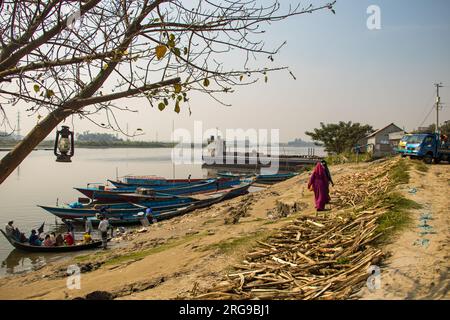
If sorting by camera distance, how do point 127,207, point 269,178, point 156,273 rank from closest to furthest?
point 156,273, point 127,207, point 269,178

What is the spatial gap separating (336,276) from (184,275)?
3.04 metres

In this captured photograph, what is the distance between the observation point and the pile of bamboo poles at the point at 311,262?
15.0 ft

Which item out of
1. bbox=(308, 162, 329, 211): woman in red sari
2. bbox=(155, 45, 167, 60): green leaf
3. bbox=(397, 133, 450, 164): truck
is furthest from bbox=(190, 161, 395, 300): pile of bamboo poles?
bbox=(397, 133, 450, 164): truck

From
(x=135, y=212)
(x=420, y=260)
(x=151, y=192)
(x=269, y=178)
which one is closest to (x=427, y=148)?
(x=420, y=260)

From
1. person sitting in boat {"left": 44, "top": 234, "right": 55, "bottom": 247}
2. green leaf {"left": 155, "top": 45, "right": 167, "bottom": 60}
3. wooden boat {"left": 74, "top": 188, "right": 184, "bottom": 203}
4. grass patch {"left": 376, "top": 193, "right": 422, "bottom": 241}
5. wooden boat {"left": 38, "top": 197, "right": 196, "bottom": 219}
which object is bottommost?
person sitting in boat {"left": 44, "top": 234, "right": 55, "bottom": 247}

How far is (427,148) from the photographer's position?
51.6 ft

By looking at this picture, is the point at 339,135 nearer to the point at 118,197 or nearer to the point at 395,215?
the point at 118,197

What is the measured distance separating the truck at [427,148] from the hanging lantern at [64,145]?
50.3 feet

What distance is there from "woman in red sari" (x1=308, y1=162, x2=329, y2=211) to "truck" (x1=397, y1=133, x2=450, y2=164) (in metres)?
8.28

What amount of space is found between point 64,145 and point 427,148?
1569cm

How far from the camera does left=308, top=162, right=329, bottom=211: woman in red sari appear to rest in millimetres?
9539

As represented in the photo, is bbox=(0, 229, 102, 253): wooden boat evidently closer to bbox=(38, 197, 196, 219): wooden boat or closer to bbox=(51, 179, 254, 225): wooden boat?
bbox=(51, 179, 254, 225): wooden boat

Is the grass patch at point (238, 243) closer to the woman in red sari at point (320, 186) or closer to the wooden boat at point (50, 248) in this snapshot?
the woman in red sari at point (320, 186)
